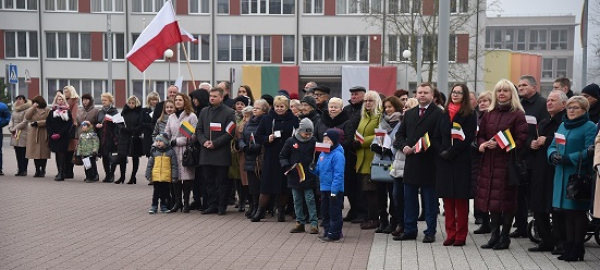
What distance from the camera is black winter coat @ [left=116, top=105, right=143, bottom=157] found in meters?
18.1

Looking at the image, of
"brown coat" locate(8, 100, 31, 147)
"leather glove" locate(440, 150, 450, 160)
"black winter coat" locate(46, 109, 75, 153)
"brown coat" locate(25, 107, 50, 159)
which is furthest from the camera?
"brown coat" locate(8, 100, 31, 147)

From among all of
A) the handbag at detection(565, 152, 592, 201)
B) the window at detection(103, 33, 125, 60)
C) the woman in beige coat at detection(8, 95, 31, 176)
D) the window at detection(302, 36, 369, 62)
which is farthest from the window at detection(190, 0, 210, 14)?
the handbag at detection(565, 152, 592, 201)

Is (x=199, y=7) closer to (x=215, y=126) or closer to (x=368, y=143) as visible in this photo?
(x=215, y=126)

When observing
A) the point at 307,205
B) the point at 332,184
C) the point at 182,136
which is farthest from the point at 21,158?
the point at 332,184

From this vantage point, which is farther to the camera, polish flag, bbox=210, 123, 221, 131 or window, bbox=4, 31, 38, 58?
window, bbox=4, 31, 38, 58

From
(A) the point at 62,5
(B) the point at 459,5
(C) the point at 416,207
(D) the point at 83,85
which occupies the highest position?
(A) the point at 62,5

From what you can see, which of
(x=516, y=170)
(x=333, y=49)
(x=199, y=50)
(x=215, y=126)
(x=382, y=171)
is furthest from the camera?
(x=199, y=50)

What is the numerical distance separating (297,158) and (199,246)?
206cm

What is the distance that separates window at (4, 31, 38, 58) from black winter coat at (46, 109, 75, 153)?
123 feet

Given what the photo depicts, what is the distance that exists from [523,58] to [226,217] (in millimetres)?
49531

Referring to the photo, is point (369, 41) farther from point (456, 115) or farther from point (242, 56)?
point (456, 115)

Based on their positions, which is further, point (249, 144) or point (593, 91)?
point (249, 144)

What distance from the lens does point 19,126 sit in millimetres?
20109

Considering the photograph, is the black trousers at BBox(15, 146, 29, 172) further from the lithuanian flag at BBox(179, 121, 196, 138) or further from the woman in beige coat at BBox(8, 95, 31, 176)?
the lithuanian flag at BBox(179, 121, 196, 138)
